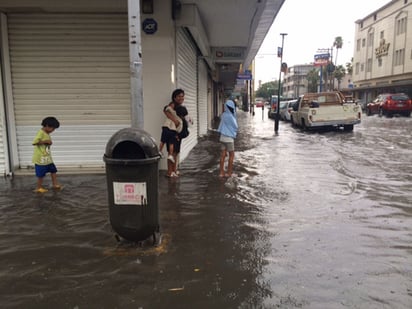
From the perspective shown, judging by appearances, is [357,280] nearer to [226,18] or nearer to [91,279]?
[91,279]

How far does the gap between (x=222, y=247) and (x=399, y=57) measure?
54.8 meters

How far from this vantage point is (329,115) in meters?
18.1

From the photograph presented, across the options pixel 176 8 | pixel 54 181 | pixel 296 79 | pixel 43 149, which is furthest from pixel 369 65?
pixel 296 79

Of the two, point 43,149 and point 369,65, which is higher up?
point 369,65

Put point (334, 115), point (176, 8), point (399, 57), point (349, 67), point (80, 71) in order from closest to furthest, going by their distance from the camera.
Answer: point (176, 8), point (80, 71), point (334, 115), point (399, 57), point (349, 67)

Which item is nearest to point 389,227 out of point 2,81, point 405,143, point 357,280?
point 357,280

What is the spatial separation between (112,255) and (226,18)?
8397 millimetres

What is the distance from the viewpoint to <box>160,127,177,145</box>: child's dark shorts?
7559mm

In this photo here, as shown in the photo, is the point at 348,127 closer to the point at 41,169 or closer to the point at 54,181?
the point at 54,181

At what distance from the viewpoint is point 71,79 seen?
808 cm

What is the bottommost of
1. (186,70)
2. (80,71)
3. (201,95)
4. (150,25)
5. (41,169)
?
(41,169)

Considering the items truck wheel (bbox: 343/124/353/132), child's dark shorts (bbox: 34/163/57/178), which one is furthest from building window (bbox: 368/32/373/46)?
child's dark shorts (bbox: 34/163/57/178)

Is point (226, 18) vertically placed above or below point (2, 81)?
above

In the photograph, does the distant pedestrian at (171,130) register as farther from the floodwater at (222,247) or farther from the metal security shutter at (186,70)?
the metal security shutter at (186,70)
